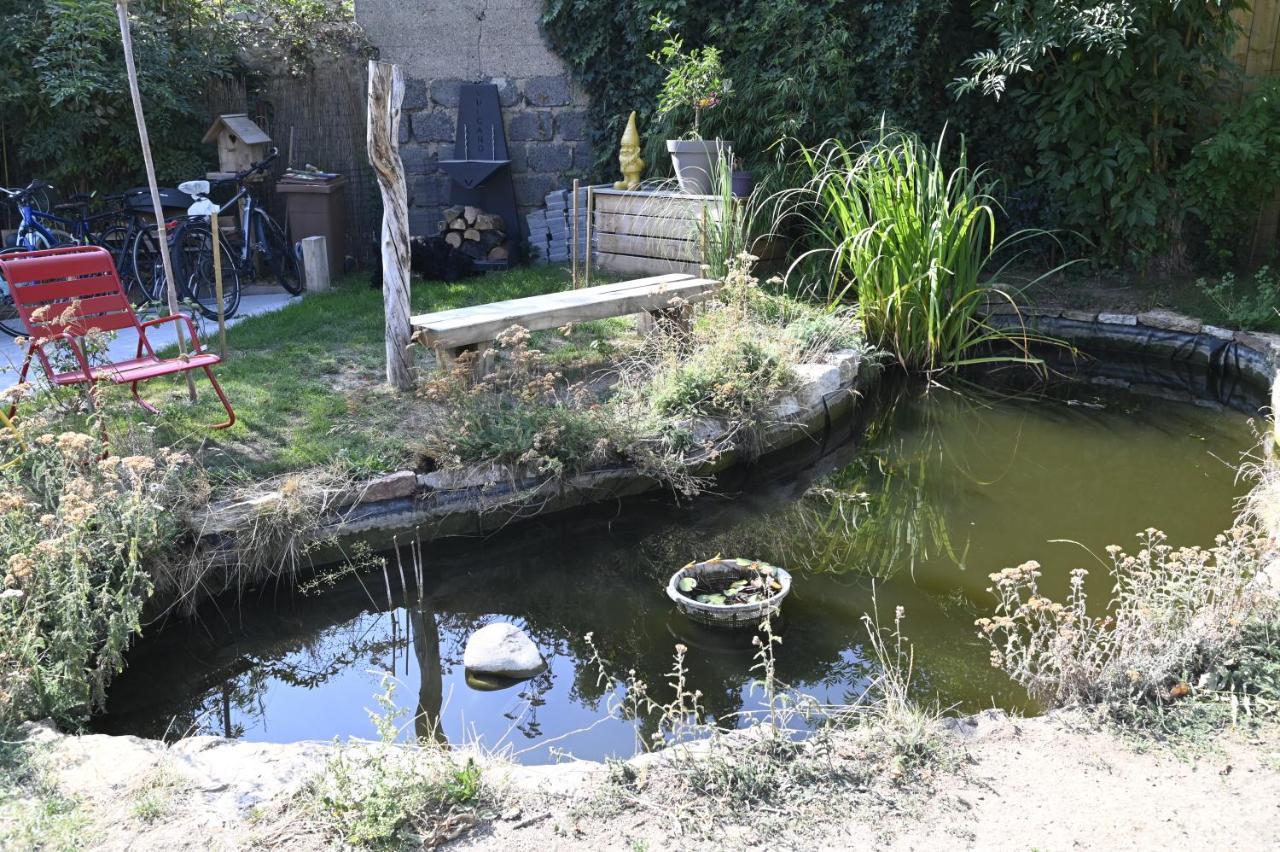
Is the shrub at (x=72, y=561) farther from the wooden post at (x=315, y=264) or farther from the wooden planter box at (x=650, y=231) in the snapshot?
the wooden planter box at (x=650, y=231)

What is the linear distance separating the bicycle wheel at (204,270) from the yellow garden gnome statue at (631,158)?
280 centimetres

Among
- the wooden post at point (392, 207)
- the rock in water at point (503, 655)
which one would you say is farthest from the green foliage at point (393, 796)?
the wooden post at point (392, 207)

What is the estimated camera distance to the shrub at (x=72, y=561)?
9.31 feet

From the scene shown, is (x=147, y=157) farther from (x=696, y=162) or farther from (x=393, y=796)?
(x=696, y=162)

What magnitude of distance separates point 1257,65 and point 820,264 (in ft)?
11.9

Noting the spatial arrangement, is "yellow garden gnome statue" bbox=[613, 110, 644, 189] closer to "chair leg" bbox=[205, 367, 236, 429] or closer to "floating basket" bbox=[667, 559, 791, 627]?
"chair leg" bbox=[205, 367, 236, 429]

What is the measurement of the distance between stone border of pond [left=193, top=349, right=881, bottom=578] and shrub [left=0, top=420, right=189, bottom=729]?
0.21 m

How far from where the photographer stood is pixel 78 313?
4.38 metres

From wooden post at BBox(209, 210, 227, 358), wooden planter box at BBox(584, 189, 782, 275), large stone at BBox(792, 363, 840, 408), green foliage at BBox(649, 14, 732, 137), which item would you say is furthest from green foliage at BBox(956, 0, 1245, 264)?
wooden post at BBox(209, 210, 227, 358)

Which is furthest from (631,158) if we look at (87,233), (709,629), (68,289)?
(709,629)

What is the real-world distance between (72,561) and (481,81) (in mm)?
6143

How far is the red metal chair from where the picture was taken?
4062 mm

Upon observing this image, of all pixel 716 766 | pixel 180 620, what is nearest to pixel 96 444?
pixel 180 620

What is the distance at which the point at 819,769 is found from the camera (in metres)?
2.50
